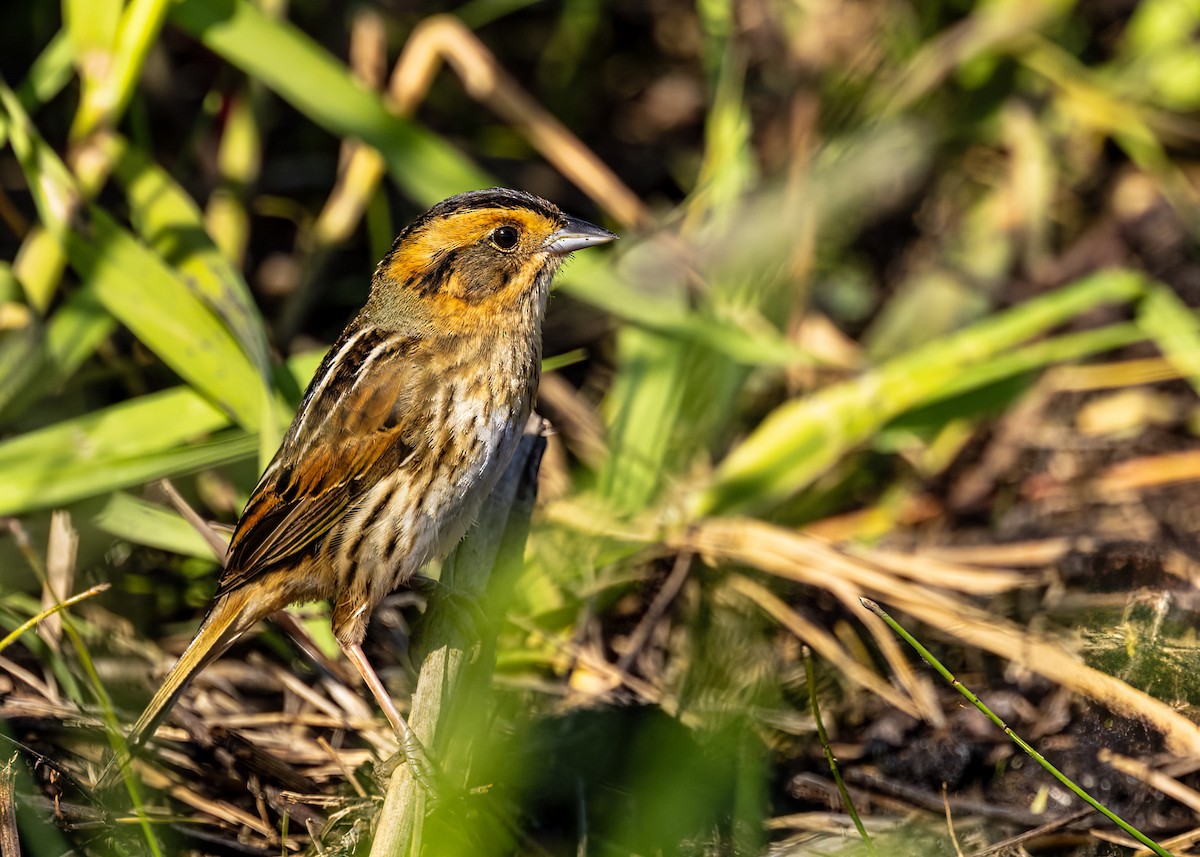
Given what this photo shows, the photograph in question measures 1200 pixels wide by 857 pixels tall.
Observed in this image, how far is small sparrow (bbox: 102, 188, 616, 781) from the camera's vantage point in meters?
3.22

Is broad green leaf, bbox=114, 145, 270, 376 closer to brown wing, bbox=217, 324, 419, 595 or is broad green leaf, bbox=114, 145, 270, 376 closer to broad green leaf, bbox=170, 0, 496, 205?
brown wing, bbox=217, 324, 419, 595

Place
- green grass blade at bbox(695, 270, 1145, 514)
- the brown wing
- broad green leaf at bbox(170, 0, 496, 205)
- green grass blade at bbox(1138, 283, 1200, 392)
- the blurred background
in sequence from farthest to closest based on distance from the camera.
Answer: green grass blade at bbox(1138, 283, 1200, 392) < green grass blade at bbox(695, 270, 1145, 514) < broad green leaf at bbox(170, 0, 496, 205) < the brown wing < the blurred background

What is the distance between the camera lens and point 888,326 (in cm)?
516

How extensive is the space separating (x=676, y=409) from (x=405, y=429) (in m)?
1.14

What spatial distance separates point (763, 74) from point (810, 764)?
3.37 meters

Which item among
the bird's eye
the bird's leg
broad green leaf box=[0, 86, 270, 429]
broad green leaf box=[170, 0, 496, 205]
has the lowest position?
the bird's leg

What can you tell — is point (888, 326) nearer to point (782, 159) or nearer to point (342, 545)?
point (782, 159)

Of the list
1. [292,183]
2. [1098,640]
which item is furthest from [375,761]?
[292,183]

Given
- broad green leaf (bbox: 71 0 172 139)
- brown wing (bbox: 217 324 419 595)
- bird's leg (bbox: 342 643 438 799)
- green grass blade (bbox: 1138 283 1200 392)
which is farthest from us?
green grass blade (bbox: 1138 283 1200 392)

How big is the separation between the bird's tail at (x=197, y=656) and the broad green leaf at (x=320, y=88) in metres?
1.42

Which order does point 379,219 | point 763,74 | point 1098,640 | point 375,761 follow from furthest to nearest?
point 763,74 < point 379,219 < point 1098,640 < point 375,761

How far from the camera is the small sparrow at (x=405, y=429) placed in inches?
127

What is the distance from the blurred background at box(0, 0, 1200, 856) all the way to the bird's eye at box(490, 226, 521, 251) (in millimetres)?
608

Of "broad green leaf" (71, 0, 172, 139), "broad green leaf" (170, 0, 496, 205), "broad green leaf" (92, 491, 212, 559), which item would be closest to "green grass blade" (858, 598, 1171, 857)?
"broad green leaf" (92, 491, 212, 559)
